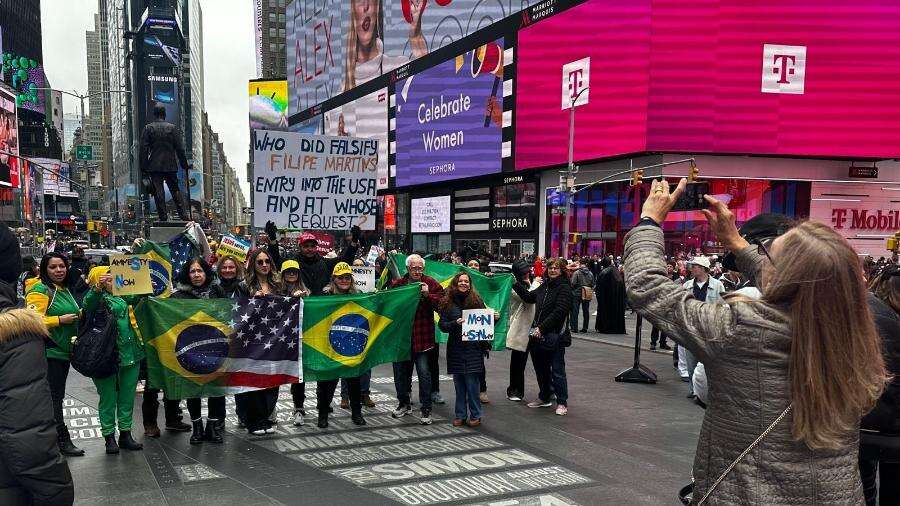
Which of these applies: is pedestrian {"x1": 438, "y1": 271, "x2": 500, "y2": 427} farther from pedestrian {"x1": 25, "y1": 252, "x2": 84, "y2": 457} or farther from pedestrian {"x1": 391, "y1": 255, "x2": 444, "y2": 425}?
pedestrian {"x1": 25, "y1": 252, "x2": 84, "y2": 457}

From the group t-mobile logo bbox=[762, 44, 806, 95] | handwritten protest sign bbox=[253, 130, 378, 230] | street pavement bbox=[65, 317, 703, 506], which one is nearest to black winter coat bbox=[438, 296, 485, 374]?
street pavement bbox=[65, 317, 703, 506]

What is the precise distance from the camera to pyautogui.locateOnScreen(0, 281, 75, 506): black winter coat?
2418 mm

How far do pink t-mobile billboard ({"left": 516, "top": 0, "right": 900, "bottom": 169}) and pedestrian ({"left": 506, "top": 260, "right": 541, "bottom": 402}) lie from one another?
2188cm

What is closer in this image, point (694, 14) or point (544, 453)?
point (544, 453)

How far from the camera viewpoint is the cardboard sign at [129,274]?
6.25 meters

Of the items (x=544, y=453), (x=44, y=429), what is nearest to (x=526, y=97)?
(x=544, y=453)

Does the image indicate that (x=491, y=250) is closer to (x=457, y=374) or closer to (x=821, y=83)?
(x=821, y=83)

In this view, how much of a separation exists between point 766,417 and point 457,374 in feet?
18.7

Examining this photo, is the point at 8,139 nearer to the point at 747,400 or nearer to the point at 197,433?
the point at 197,433

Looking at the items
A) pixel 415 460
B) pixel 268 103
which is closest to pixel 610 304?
pixel 415 460

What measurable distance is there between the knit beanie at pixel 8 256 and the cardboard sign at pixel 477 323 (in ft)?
16.8

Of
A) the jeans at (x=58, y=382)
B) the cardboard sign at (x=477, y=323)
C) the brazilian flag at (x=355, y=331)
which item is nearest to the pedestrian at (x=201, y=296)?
the brazilian flag at (x=355, y=331)

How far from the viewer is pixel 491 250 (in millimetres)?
42656

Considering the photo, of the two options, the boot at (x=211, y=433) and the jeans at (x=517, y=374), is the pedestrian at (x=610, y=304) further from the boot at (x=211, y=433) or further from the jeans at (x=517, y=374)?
the boot at (x=211, y=433)
